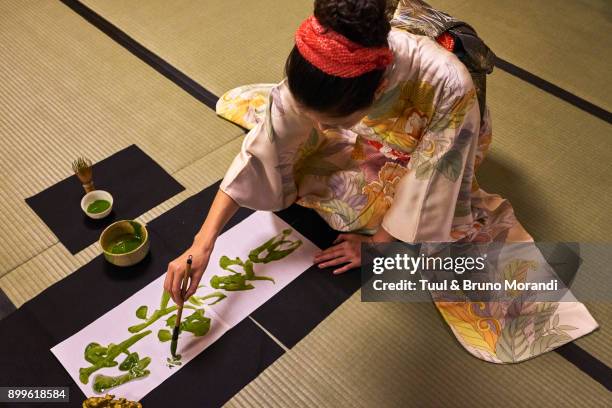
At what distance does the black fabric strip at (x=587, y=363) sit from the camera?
1492 millimetres

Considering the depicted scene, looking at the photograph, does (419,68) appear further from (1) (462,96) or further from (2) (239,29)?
(2) (239,29)

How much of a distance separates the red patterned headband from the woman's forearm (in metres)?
0.56

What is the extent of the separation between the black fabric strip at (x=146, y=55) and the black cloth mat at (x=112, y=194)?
0.40 metres

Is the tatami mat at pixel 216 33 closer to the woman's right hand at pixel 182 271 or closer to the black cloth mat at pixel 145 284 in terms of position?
the black cloth mat at pixel 145 284

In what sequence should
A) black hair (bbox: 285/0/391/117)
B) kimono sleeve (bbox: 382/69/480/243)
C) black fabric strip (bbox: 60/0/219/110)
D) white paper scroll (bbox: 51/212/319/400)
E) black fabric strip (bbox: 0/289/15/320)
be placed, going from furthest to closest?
black fabric strip (bbox: 60/0/219/110)
black fabric strip (bbox: 0/289/15/320)
white paper scroll (bbox: 51/212/319/400)
kimono sleeve (bbox: 382/69/480/243)
black hair (bbox: 285/0/391/117)

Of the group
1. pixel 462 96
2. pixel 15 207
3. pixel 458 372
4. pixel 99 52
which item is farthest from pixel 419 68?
pixel 99 52

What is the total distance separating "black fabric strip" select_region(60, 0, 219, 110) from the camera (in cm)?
223

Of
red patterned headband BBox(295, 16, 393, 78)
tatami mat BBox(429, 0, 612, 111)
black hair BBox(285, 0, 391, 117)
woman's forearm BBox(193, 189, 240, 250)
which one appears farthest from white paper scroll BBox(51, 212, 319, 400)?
tatami mat BBox(429, 0, 612, 111)

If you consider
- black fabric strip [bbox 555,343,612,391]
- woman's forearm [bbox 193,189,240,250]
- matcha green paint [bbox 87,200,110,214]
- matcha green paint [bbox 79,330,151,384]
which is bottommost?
matcha green paint [bbox 79,330,151,384]

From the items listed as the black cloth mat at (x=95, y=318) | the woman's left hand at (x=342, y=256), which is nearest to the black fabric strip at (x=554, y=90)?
the woman's left hand at (x=342, y=256)

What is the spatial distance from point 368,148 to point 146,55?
4.19 ft

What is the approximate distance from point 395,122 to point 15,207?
52.5 inches

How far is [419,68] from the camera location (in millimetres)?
1303

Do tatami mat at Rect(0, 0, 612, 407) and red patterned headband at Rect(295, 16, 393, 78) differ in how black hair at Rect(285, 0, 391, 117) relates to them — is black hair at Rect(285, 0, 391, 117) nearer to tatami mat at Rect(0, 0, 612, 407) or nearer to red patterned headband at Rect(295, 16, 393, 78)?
red patterned headband at Rect(295, 16, 393, 78)
